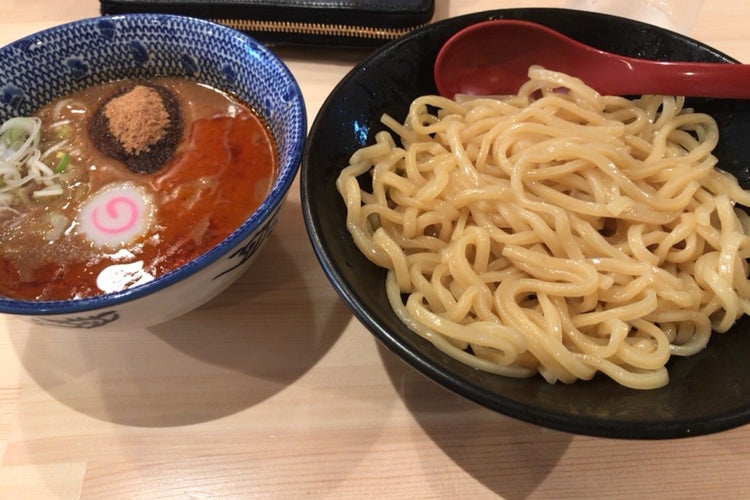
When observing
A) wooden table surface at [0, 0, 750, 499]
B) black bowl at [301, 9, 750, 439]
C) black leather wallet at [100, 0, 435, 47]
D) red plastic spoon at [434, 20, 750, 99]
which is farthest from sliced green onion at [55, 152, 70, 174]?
red plastic spoon at [434, 20, 750, 99]

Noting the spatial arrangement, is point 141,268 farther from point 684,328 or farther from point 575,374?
point 684,328

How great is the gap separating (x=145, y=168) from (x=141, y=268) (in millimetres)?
304

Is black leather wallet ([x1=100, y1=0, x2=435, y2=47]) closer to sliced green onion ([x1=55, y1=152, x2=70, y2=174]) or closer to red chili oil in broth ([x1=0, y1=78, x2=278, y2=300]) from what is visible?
red chili oil in broth ([x1=0, y1=78, x2=278, y2=300])

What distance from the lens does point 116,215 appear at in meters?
1.26

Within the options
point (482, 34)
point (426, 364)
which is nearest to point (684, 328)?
point (426, 364)

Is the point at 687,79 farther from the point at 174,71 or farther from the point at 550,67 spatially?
the point at 174,71

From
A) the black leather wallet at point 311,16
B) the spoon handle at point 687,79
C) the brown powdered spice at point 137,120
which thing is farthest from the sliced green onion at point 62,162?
the spoon handle at point 687,79

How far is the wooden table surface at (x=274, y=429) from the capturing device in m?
1.09

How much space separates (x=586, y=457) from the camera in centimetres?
112

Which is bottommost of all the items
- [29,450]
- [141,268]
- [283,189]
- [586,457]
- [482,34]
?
[29,450]

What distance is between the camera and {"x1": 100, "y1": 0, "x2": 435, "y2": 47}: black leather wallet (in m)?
1.82

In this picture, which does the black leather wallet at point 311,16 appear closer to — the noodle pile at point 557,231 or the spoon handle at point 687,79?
the noodle pile at point 557,231

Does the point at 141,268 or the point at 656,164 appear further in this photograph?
the point at 656,164

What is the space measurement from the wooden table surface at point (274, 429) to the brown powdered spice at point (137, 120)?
0.43 m
